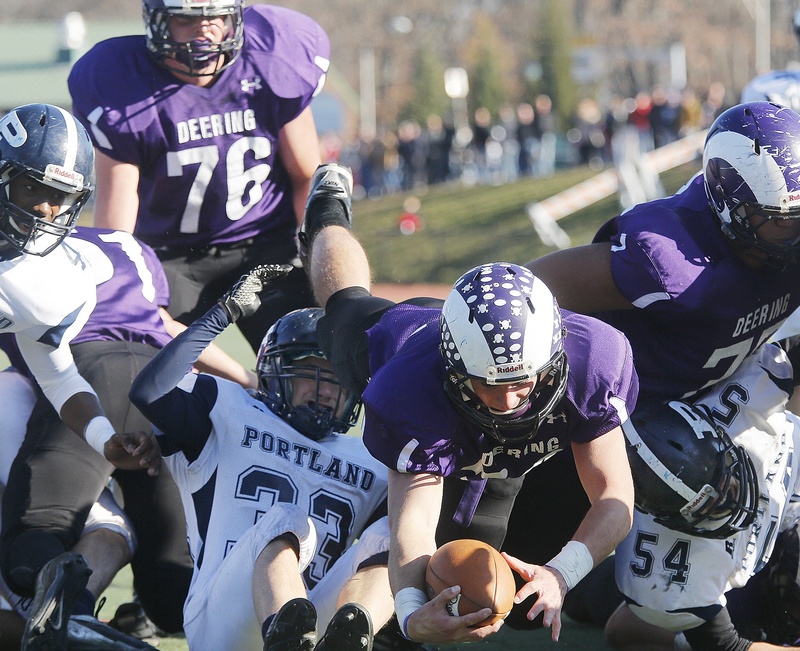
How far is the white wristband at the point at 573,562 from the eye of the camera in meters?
Result: 2.80

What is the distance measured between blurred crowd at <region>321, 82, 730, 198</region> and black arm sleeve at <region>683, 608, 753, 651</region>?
16.8 m

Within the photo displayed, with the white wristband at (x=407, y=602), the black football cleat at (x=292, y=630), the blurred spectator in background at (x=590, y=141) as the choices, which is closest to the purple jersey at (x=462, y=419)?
the white wristband at (x=407, y=602)

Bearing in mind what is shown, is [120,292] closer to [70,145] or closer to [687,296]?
[70,145]

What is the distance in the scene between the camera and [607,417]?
2.98 meters

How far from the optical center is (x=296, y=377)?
363cm

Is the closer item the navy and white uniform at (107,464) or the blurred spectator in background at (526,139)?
the navy and white uniform at (107,464)

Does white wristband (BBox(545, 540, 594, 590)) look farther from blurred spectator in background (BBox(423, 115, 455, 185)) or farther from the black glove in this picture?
blurred spectator in background (BBox(423, 115, 455, 185))

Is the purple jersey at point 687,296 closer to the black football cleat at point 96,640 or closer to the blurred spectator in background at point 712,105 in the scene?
the black football cleat at point 96,640

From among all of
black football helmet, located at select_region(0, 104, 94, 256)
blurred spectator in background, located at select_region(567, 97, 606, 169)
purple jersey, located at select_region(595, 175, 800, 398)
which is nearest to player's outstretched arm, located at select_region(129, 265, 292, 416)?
black football helmet, located at select_region(0, 104, 94, 256)

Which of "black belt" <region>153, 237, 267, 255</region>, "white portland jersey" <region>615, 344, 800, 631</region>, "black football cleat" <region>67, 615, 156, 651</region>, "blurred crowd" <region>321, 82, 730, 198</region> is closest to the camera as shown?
"black football cleat" <region>67, 615, 156, 651</region>

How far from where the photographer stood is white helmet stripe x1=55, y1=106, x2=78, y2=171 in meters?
3.68

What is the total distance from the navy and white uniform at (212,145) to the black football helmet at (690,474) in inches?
70.6

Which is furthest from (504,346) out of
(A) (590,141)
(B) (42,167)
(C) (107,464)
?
(A) (590,141)

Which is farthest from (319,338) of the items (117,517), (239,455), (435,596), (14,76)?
(14,76)
